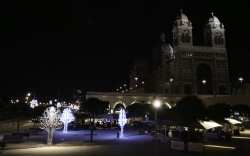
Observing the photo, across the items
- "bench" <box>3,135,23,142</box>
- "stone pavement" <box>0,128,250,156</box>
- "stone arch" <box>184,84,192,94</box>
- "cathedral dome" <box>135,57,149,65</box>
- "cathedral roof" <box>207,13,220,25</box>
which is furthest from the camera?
"cathedral dome" <box>135,57,149,65</box>

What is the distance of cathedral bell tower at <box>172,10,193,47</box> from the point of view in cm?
8650

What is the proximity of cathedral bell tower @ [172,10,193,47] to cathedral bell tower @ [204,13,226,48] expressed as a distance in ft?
30.1

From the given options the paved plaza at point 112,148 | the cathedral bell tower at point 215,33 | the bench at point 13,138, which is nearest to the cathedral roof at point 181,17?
the cathedral bell tower at point 215,33

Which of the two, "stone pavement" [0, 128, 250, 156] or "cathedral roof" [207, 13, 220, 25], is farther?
"cathedral roof" [207, 13, 220, 25]

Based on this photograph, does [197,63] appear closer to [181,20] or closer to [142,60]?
[181,20]

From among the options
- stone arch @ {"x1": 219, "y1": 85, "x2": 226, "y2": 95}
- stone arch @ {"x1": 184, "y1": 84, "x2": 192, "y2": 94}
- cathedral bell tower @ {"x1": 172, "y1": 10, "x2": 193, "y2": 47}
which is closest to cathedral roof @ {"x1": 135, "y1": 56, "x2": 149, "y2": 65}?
cathedral bell tower @ {"x1": 172, "y1": 10, "x2": 193, "y2": 47}

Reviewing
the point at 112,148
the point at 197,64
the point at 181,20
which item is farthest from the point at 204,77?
the point at 112,148

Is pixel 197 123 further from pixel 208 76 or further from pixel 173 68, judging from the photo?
pixel 208 76

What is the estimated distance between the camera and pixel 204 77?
90188 millimetres

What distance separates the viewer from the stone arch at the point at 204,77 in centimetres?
8838

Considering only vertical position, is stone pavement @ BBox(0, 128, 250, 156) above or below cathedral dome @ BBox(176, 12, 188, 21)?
below

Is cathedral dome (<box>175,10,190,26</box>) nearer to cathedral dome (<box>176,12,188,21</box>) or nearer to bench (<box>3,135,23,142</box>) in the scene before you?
cathedral dome (<box>176,12,188,21</box>)

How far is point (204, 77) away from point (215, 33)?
17678 mm

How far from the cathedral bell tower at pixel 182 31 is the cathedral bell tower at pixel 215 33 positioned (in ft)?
30.1
